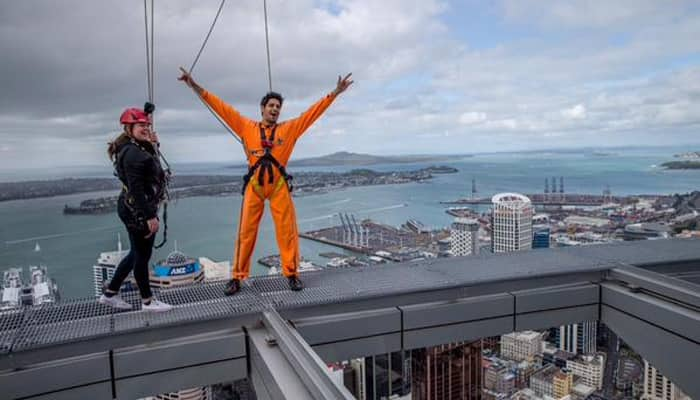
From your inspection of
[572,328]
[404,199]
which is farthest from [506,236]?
[404,199]

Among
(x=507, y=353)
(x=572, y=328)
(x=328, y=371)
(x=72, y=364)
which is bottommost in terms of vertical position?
(x=507, y=353)

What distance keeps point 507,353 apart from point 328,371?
3261mm

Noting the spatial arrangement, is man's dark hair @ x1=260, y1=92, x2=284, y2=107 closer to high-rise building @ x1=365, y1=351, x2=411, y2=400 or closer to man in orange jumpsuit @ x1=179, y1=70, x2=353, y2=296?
man in orange jumpsuit @ x1=179, y1=70, x2=353, y2=296

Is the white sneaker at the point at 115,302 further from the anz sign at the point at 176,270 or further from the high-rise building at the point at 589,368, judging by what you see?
the high-rise building at the point at 589,368


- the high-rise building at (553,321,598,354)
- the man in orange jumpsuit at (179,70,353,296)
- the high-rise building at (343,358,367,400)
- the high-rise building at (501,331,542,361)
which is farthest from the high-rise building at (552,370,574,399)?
the man in orange jumpsuit at (179,70,353,296)

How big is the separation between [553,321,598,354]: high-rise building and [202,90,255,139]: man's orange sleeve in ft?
8.89

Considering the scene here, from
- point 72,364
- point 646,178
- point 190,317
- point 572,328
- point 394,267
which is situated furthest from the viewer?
point 646,178

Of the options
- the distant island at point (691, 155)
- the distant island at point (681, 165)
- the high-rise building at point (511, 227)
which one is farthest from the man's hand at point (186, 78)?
the distant island at point (681, 165)

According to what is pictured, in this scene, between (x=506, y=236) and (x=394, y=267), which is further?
(x=506, y=236)

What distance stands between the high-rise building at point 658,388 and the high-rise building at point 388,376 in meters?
1.48

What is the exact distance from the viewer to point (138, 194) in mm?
2002

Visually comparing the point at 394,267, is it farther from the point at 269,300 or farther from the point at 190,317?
the point at 190,317

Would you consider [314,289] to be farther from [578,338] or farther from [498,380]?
[578,338]

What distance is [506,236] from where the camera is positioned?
733 cm
